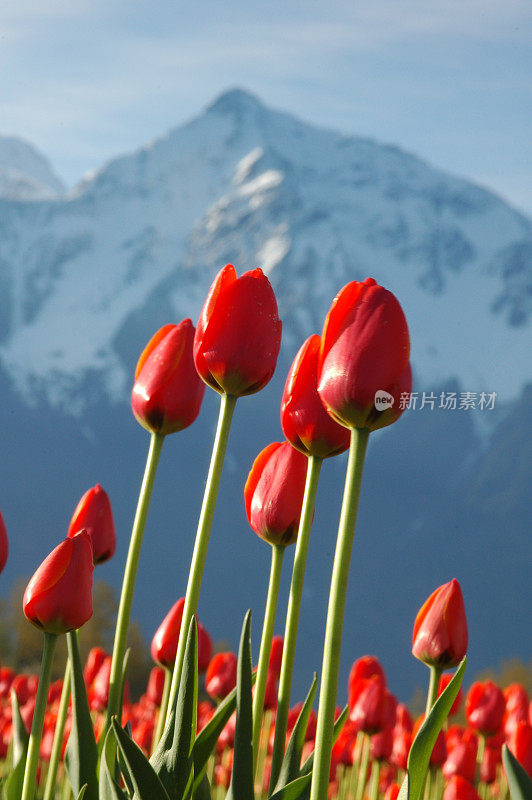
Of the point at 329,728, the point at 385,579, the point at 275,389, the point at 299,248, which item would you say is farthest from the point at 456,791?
the point at 299,248

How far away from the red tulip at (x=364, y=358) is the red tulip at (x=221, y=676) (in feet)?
4.93

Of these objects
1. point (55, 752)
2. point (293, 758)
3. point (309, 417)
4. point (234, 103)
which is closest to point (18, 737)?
point (55, 752)

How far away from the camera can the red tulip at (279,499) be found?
1257mm

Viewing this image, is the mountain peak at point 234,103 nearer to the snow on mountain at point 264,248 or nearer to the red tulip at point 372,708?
the snow on mountain at point 264,248

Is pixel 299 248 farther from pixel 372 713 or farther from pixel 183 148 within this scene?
pixel 372 713

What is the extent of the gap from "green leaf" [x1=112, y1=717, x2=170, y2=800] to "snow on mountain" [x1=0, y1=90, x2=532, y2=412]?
87668 millimetres

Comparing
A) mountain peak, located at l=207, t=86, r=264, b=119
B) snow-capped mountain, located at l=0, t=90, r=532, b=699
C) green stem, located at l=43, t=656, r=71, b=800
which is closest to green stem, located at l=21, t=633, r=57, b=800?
green stem, located at l=43, t=656, r=71, b=800

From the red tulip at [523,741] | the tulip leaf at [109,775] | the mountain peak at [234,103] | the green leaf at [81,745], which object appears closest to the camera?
the tulip leaf at [109,775]

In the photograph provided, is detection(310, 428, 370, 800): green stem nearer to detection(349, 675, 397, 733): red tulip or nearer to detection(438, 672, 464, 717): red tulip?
detection(438, 672, 464, 717): red tulip

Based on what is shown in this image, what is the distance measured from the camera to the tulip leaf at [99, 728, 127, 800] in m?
1.07

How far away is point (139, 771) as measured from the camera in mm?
964

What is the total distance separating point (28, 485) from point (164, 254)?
41.0 meters

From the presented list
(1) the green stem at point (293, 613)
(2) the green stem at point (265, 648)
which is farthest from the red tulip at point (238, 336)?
(2) the green stem at point (265, 648)

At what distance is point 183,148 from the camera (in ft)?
390
